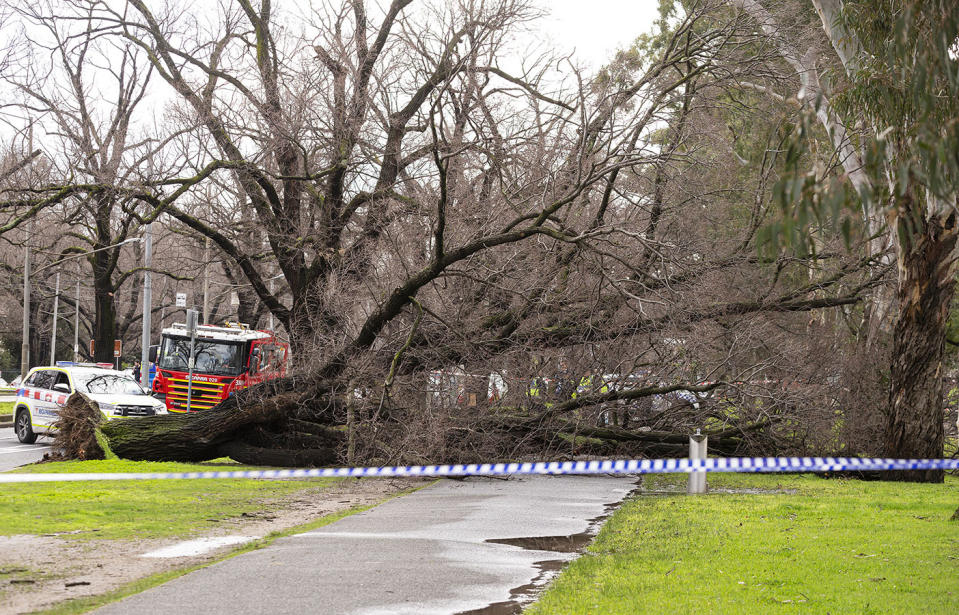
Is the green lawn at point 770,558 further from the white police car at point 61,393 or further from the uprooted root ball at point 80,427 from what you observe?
the white police car at point 61,393

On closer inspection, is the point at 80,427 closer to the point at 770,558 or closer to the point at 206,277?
the point at 770,558

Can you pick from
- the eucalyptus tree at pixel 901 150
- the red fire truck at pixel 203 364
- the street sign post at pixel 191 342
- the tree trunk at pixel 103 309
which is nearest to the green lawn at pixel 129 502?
the eucalyptus tree at pixel 901 150

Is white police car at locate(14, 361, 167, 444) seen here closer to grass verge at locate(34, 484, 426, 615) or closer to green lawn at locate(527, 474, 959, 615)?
grass verge at locate(34, 484, 426, 615)

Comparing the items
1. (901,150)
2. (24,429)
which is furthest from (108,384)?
(901,150)

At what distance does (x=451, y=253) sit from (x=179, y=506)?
565 cm

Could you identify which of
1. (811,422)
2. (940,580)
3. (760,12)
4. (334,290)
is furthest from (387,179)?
(940,580)

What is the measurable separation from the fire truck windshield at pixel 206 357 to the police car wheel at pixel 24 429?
14.0 ft

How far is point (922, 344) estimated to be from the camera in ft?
50.7

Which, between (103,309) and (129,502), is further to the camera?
(103,309)

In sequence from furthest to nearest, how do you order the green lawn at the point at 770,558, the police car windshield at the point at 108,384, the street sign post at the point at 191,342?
the street sign post at the point at 191,342, the police car windshield at the point at 108,384, the green lawn at the point at 770,558

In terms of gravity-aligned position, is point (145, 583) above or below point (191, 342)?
below

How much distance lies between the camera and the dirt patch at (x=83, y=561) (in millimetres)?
6691

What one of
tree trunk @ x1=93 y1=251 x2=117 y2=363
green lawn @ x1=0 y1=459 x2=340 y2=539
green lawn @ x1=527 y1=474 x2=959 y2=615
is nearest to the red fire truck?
green lawn @ x1=0 y1=459 x2=340 y2=539

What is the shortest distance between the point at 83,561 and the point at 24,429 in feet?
57.3
